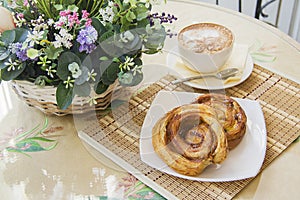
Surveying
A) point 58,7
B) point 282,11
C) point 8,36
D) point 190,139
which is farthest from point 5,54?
point 282,11

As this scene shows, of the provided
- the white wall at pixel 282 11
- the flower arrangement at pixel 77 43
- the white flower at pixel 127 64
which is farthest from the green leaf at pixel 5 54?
the white wall at pixel 282 11

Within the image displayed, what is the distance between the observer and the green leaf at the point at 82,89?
0.98 m

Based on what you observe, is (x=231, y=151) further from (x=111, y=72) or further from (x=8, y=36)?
(x=8, y=36)

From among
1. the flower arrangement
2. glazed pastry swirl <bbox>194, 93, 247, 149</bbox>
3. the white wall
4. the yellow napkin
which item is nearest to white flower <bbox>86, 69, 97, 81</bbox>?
the flower arrangement

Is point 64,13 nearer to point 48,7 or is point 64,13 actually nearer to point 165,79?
point 48,7

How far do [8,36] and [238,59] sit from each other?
0.58 metres

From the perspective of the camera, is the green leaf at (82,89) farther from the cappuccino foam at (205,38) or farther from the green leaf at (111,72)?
the cappuccino foam at (205,38)

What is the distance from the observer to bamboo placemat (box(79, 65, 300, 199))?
0.93 metres

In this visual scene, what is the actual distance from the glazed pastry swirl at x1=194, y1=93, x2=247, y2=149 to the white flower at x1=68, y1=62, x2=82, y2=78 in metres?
0.28

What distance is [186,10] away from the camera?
1496mm

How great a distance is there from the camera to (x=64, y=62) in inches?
38.0

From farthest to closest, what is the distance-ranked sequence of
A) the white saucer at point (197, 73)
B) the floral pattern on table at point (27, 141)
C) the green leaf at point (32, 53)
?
1. the white saucer at point (197, 73)
2. the floral pattern on table at point (27, 141)
3. the green leaf at point (32, 53)

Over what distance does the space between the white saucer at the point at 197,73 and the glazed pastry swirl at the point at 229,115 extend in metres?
0.08

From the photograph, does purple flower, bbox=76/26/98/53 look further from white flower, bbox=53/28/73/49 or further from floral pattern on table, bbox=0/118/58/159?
floral pattern on table, bbox=0/118/58/159
